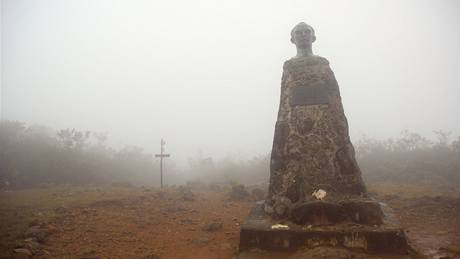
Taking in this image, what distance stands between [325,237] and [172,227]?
170 inches

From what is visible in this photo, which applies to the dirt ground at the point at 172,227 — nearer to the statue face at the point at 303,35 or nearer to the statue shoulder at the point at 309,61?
the statue shoulder at the point at 309,61

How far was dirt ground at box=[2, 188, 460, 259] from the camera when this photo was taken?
587cm

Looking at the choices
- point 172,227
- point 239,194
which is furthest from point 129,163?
point 172,227

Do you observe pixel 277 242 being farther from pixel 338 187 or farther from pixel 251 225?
pixel 338 187

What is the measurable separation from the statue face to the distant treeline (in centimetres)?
1229

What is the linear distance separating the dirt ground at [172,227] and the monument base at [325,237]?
0.70m

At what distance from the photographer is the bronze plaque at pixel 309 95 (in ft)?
20.4

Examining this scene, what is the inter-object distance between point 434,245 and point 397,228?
5.60ft

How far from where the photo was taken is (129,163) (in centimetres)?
2675

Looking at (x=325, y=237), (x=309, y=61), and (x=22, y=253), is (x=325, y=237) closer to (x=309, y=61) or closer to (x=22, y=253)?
(x=309, y=61)

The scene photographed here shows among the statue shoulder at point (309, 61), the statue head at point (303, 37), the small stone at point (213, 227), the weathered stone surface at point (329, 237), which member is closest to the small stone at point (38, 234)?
the small stone at point (213, 227)

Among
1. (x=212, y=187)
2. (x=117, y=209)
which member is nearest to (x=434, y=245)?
(x=117, y=209)

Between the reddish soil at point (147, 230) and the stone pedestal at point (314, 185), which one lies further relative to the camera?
the reddish soil at point (147, 230)

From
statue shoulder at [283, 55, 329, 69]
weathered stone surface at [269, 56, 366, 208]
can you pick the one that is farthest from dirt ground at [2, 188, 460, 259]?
statue shoulder at [283, 55, 329, 69]
